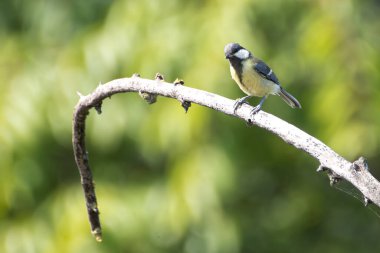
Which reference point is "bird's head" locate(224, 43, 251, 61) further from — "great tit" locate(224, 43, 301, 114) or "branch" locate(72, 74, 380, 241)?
"branch" locate(72, 74, 380, 241)

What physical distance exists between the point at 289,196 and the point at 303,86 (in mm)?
1271

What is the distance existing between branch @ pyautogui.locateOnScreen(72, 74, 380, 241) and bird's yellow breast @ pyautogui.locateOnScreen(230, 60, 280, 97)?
0.94m

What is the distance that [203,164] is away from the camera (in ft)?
13.1

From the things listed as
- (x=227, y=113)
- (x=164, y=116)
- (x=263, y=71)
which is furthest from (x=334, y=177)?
(x=164, y=116)

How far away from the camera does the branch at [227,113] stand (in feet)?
4.97

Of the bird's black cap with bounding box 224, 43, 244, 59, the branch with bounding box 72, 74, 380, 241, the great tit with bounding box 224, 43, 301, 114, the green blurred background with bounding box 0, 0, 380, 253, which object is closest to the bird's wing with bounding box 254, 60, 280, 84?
the great tit with bounding box 224, 43, 301, 114

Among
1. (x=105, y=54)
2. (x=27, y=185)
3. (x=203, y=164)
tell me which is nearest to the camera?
(x=203, y=164)

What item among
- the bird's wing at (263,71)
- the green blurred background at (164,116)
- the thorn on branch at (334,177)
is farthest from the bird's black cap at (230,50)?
the thorn on branch at (334,177)

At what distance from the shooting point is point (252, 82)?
9.94ft

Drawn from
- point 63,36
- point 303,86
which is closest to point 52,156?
point 63,36

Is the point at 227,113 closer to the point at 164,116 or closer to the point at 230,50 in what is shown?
the point at 230,50

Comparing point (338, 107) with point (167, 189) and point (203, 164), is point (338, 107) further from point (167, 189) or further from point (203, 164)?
point (167, 189)

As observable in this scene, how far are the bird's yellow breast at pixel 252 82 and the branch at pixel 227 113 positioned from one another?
944 mm

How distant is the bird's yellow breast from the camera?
303cm
